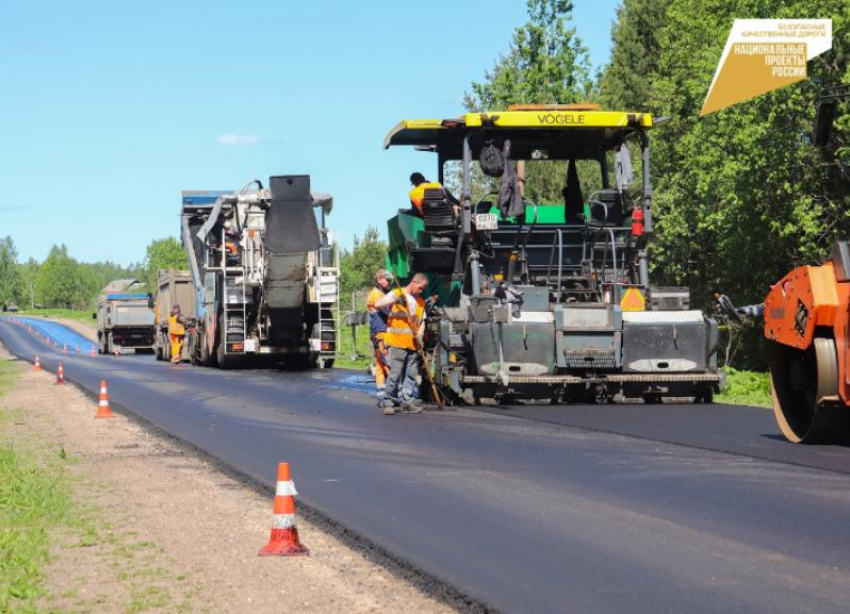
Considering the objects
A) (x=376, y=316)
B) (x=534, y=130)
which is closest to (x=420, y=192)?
(x=534, y=130)

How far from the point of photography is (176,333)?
3778cm

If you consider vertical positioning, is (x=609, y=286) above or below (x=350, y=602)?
above

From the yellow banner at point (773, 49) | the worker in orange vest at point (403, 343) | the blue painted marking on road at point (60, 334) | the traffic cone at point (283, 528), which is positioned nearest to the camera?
the traffic cone at point (283, 528)

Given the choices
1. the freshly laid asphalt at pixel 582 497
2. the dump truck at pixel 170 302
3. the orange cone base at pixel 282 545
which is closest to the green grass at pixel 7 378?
the dump truck at pixel 170 302

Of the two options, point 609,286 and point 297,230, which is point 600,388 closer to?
point 609,286

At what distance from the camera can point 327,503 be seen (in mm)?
8711

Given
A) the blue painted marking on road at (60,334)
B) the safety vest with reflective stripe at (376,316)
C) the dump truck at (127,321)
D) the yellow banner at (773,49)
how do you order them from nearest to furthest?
1. the safety vest with reflective stripe at (376,316)
2. the yellow banner at (773,49)
3. the dump truck at (127,321)
4. the blue painted marking on road at (60,334)

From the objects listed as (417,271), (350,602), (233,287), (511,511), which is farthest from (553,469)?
(233,287)

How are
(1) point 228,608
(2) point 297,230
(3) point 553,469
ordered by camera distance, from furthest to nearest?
(2) point 297,230, (3) point 553,469, (1) point 228,608

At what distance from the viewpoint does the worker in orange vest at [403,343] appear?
1571 cm

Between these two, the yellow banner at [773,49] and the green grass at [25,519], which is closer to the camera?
the green grass at [25,519]

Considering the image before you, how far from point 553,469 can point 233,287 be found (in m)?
19.6

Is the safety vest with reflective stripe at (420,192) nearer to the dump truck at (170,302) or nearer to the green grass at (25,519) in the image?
the green grass at (25,519)

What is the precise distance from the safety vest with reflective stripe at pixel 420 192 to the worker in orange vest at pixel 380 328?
37.7 inches
